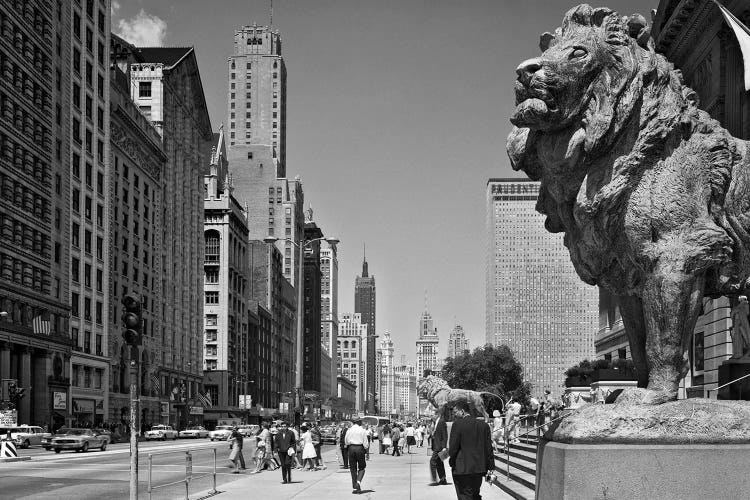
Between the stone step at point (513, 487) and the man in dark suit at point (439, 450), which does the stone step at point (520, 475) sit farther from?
the man in dark suit at point (439, 450)

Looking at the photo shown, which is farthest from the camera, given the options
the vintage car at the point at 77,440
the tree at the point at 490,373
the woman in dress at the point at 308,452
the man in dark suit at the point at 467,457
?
the tree at the point at 490,373

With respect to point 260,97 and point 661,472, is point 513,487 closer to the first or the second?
point 661,472

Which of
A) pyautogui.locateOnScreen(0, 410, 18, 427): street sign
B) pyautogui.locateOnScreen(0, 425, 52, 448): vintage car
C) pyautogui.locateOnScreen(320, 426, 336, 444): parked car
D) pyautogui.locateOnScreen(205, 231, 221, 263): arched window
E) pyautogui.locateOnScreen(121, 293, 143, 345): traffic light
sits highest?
Result: pyautogui.locateOnScreen(205, 231, 221, 263): arched window

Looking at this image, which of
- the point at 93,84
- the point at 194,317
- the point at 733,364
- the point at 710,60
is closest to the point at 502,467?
the point at 710,60

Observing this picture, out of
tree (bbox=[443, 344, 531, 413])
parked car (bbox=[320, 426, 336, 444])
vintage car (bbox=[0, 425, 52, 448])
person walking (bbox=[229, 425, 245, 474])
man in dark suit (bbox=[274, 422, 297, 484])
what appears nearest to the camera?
man in dark suit (bbox=[274, 422, 297, 484])

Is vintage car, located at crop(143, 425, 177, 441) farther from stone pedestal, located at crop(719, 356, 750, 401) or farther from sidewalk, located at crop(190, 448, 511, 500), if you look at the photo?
stone pedestal, located at crop(719, 356, 750, 401)

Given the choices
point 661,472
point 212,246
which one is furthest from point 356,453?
point 212,246

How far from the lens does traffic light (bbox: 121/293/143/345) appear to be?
47.0 feet

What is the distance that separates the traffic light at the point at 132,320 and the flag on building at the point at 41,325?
164 ft

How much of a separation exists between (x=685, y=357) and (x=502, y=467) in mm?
20108

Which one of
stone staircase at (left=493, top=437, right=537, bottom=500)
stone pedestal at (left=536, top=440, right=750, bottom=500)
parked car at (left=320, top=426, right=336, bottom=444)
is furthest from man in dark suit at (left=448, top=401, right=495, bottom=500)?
parked car at (left=320, top=426, right=336, bottom=444)

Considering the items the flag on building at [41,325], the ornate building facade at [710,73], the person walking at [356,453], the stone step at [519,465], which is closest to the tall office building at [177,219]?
the flag on building at [41,325]

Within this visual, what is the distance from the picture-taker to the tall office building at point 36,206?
189 feet

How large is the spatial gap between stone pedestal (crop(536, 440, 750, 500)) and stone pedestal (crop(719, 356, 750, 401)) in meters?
0.85
